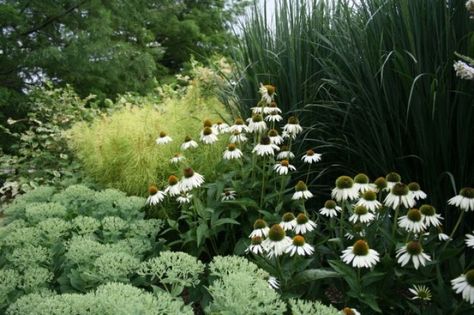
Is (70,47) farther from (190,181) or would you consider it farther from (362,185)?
(362,185)

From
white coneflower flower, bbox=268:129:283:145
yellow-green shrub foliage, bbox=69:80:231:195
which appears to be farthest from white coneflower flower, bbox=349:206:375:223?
yellow-green shrub foliage, bbox=69:80:231:195

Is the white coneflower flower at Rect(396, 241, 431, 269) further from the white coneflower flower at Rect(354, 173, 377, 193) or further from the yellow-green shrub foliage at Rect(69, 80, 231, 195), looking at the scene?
the yellow-green shrub foliage at Rect(69, 80, 231, 195)

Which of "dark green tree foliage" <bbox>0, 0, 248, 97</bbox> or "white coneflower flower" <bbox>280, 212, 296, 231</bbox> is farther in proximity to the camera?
"dark green tree foliage" <bbox>0, 0, 248, 97</bbox>

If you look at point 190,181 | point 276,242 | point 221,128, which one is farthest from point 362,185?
point 221,128

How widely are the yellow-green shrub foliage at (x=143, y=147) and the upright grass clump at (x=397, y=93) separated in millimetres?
616

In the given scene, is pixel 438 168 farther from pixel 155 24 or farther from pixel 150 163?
pixel 155 24

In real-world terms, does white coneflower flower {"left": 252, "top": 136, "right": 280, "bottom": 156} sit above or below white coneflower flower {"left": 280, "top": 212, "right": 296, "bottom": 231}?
above

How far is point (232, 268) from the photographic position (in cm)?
139

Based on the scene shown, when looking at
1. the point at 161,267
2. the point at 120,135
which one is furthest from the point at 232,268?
the point at 120,135

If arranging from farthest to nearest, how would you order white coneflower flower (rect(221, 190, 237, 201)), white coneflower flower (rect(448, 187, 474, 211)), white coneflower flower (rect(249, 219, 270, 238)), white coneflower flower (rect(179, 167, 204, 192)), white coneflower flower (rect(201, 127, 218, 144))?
1. white coneflower flower (rect(201, 127, 218, 144))
2. white coneflower flower (rect(221, 190, 237, 201))
3. white coneflower flower (rect(179, 167, 204, 192))
4. white coneflower flower (rect(249, 219, 270, 238))
5. white coneflower flower (rect(448, 187, 474, 211))

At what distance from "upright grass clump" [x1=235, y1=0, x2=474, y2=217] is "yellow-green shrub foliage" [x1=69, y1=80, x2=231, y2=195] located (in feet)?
2.02

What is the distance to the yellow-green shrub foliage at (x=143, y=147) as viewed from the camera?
2543 mm

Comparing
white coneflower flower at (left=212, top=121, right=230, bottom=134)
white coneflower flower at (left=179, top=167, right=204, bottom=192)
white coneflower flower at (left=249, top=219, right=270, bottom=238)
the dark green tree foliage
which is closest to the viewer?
Result: white coneflower flower at (left=249, top=219, right=270, bottom=238)

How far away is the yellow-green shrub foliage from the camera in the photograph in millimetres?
2543
